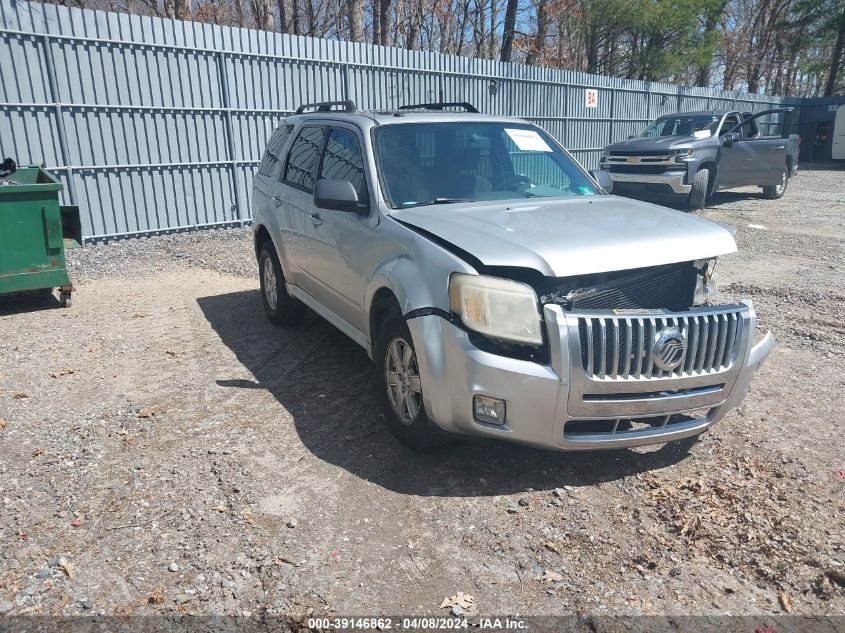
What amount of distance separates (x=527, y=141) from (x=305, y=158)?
187 centimetres

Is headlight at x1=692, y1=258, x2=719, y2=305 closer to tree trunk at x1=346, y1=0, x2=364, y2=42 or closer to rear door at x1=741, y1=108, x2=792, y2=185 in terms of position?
rear door at x1=741, y1=108, x2=792, y2=185

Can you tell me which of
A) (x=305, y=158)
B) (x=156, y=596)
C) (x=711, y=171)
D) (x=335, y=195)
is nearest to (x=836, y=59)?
(x=711, y=171)

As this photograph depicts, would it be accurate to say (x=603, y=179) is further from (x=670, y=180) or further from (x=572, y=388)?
(x=670, y=180)

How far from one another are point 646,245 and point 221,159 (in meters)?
9.49

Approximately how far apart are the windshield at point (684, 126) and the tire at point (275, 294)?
35.1ft

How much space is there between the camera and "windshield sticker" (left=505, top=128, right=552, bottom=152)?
498cm

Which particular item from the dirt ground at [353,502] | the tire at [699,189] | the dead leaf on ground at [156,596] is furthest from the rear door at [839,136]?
the dead leaf on ground at [156,596]

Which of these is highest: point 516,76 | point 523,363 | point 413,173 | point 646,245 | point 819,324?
point 516,76

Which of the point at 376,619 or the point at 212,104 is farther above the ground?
the point at 212,104

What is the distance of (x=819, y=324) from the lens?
6445 mm

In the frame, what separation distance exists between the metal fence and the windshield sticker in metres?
7.46

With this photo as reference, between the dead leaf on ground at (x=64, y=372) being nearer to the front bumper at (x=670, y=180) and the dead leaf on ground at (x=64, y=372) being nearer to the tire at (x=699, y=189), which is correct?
the front bumper at (x=670, y=180)

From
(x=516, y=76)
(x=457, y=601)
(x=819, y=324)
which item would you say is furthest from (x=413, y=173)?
(x=516, y=76)

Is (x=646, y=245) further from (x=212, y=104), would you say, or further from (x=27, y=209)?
(x=212, y=104)
